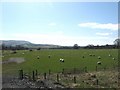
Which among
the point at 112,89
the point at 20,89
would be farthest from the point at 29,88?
the point at 112,89

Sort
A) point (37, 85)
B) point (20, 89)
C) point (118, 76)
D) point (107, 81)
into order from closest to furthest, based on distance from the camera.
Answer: point (20, 89) < point (37, 85) < point (107, 81) < point (118, 76)

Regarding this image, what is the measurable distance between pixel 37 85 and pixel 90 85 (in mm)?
8792

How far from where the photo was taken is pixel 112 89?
41.8 metres

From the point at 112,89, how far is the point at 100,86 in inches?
111

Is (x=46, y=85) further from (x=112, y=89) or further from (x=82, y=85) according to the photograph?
(x=112, y=89)

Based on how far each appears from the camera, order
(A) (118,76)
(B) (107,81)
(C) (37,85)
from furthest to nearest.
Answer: (A) (118,76), (B) (107,81), (C) (37,85)

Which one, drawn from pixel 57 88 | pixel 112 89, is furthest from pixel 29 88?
pixel 112 89

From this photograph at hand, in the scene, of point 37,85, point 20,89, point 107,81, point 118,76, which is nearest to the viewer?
point 20,89

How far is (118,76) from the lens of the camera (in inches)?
2092

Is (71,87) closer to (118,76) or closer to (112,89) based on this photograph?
(112,89)

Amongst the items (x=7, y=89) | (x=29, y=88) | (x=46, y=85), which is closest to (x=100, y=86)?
(x=46, y=85)

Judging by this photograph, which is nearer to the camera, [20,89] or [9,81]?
[20,89]

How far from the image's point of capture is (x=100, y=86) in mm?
44156

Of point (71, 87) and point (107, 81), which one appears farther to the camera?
point (107, 81)
